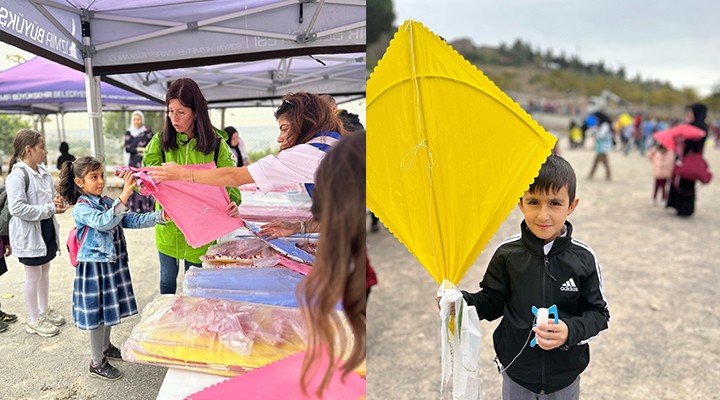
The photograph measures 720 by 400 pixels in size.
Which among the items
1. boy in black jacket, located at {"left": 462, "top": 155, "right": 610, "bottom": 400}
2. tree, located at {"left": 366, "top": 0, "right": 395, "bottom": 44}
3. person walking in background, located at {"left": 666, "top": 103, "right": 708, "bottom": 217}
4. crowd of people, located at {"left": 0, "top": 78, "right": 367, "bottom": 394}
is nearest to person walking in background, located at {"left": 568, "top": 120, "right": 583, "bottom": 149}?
tree, located at {"left": 366, "top": 0, "right": 395, "bottom": 44}

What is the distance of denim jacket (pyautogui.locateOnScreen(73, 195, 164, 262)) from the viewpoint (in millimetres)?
1439

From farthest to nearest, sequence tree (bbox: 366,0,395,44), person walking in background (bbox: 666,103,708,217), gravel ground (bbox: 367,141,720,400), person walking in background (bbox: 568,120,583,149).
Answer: person walking in background (bbox: 568,120,583,149) < tree (bbox: 366,0,395,44) < person walking in background (bbox: 666,103,708,217) < gravel ground (bbox: 367,141,720,400)

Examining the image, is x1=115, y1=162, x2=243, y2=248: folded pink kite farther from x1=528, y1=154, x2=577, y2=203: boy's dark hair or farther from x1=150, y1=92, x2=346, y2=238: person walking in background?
x1=528, y1=154, x2=577, y2=203: boy's dark hair

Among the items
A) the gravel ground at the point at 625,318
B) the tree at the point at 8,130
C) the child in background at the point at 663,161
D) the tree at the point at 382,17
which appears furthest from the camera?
the tree at the point at 382,17

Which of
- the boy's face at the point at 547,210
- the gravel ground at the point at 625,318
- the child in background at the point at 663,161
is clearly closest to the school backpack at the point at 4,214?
the boy's face at the point at 547,210

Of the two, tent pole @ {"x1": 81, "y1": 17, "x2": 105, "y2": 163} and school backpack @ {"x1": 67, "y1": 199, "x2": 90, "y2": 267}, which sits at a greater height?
tent pole @ {"x1": 81, "y1": 17, "x2": 105, "y2": 163}

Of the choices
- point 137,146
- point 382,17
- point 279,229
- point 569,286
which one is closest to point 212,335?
point 279,229

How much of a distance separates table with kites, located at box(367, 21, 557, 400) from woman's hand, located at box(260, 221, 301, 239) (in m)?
0.23

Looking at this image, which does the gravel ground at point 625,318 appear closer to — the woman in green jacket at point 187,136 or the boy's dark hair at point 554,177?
the boy's dark hair at point 554,177

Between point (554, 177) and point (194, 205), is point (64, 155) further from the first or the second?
point (554, 177)

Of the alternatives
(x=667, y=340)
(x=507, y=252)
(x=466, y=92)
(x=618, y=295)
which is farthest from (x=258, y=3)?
(x=618, y=295)

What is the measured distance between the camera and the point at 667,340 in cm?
384

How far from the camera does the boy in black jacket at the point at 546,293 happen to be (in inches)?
61.1

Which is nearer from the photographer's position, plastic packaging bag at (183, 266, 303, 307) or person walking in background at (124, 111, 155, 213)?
person walking in background at (124, 111, 155, 213)
